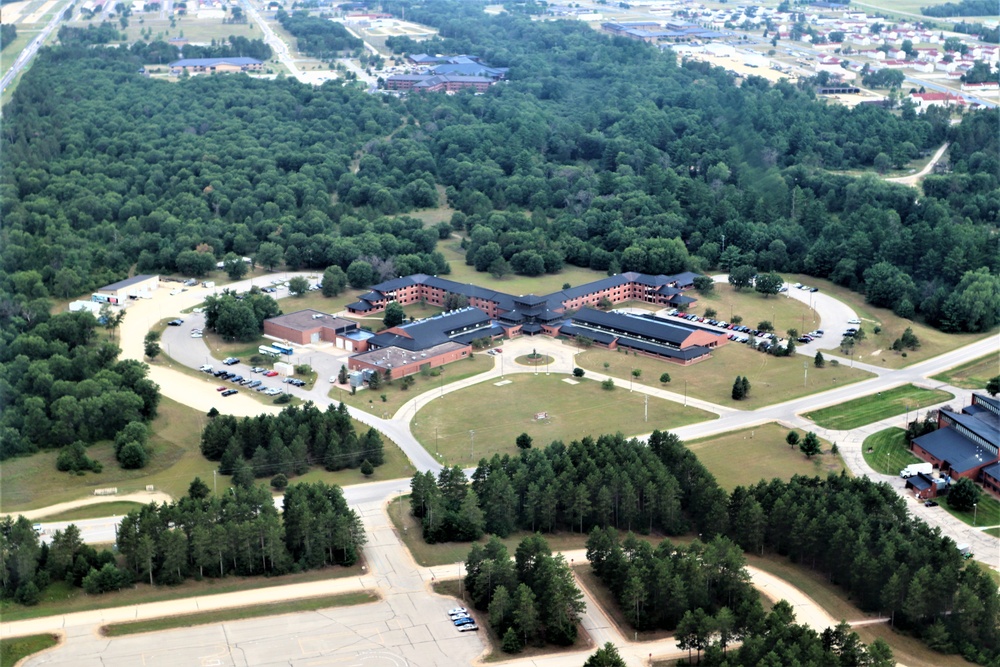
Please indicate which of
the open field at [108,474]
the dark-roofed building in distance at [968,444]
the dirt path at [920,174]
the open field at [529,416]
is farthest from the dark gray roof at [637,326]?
the dirt path at [920,174]

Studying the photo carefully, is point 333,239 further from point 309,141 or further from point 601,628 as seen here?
point 601,628

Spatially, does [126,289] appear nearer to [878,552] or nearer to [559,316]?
[559,316]

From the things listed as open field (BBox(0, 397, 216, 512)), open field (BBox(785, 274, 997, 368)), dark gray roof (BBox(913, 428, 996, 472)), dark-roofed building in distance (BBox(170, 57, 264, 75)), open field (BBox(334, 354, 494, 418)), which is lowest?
open field (BBox(334, 354, 494, 418))

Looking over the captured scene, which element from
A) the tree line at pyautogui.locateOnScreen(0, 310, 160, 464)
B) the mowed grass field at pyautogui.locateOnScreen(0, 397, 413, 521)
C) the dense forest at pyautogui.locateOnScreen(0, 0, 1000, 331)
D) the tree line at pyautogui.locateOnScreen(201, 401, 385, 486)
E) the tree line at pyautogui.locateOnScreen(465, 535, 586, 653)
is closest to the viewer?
the tree line at pyautogui.locateOnScreen(465, 535, 586, 653)

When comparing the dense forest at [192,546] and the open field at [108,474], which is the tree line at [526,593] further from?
the open field at [108,474]

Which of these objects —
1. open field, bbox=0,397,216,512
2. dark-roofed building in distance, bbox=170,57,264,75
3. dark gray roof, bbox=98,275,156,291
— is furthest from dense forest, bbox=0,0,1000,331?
open field, bbox=0,397,216,512

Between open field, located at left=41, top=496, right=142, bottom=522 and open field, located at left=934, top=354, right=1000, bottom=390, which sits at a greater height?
open field, located at left=41, top=496, right=142, bottom=522

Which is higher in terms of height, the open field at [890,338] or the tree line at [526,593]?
the tree line at [526,593]

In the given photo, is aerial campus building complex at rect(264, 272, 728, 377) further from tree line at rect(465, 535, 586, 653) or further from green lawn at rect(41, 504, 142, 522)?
tree line at rect(465, 535, 586, 653)
